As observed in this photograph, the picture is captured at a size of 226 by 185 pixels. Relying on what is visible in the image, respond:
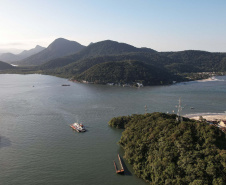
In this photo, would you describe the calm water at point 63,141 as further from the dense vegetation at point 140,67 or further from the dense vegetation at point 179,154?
the dense vegetation at point 140,67

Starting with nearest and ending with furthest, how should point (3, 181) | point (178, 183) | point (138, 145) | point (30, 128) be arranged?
point (178, 183), point (3, 181), point (138, 145), point (30, 128)

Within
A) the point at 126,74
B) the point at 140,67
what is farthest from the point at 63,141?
the point at 140,67

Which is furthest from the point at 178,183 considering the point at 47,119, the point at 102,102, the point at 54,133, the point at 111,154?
the point at 102,102

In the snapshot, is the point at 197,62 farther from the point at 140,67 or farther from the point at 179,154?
the point at 179,154

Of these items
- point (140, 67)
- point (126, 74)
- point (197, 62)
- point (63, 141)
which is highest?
point (197, 62)

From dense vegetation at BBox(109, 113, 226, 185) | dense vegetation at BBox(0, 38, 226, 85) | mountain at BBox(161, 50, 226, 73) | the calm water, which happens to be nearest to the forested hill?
dense vegetation at BBox(0, 38, 226, 85)

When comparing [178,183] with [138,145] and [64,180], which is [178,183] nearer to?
[138,145]
